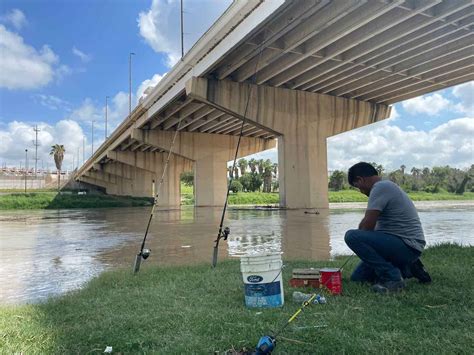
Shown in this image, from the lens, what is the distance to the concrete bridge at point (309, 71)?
47.3 ft

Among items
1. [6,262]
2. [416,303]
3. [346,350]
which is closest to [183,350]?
[346,350]

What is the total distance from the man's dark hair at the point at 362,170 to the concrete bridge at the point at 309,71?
24.2 feet

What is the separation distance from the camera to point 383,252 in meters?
3.89

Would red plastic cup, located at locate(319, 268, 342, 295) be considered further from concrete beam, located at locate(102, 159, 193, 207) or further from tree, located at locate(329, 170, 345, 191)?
tree, located at locate(329, 170, 345, 191)

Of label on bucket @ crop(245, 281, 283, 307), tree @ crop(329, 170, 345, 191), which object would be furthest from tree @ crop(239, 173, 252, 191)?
label on bucket @ crop(245, 281, 283, 307)

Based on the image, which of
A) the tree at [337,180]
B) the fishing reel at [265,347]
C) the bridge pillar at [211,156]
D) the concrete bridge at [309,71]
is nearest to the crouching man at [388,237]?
the fishing reel at [265,347]

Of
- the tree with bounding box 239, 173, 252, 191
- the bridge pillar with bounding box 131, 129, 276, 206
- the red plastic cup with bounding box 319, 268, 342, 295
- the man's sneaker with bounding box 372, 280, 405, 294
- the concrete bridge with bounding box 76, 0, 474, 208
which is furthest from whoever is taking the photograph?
the tree with bounding box 239, 173, 252, 191

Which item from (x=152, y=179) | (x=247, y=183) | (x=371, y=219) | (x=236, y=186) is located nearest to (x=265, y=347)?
(x=371, y=219)

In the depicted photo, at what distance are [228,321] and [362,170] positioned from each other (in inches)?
82.5

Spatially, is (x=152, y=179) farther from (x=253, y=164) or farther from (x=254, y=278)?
(x=254, y=278)

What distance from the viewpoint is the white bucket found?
3.34 metres

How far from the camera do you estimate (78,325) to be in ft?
10.6

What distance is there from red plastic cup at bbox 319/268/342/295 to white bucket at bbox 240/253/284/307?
24.9 inches

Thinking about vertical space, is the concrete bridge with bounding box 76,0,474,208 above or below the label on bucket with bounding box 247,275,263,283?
above
